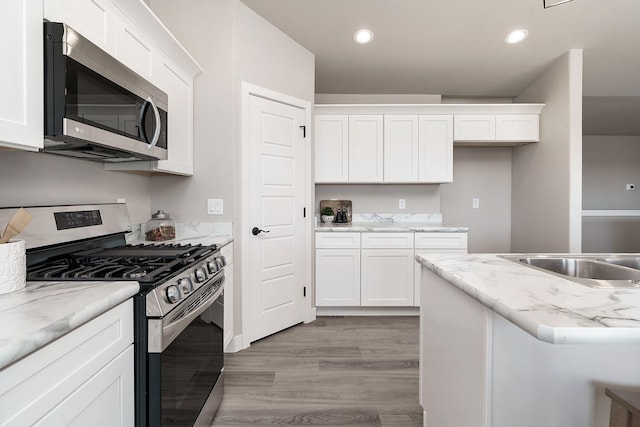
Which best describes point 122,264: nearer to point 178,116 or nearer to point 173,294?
point 173,294

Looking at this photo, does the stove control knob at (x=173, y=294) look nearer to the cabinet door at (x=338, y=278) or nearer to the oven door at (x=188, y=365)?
the oven door at (x=188, y=365)

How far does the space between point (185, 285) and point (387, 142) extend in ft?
9.42

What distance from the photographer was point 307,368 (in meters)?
2.42

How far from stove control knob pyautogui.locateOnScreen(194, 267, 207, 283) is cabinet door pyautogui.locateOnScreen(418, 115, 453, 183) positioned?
2.77 meters

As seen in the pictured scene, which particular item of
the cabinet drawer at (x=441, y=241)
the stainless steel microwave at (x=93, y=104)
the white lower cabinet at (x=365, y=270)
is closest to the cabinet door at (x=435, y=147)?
the cabinet drawer at (x=441, y=241)

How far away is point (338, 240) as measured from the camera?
3.47 m

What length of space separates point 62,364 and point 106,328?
0.59 ft

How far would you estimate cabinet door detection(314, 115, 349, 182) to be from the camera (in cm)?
371

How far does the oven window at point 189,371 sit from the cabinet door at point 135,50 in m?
1.35

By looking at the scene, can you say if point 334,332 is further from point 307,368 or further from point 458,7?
point 458,7

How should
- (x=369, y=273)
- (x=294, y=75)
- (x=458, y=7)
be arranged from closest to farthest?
(x=458, y=7)
(x=294, y=75)
(x=369, y=273)

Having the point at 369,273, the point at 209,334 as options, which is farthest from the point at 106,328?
the point at 369,273

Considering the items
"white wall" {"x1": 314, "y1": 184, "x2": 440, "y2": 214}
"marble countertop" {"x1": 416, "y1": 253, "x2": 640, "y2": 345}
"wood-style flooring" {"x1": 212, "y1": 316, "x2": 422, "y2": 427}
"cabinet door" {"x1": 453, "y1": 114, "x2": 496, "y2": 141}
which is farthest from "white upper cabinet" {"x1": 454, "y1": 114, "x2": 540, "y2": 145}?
"marble countertop" {"x1": 416, "y1": 253, "x2": 640, "y2": 345}

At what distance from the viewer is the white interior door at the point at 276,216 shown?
9.34 feet
